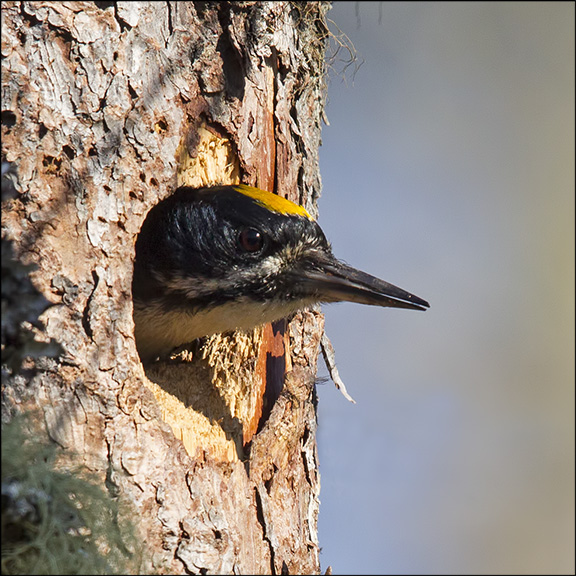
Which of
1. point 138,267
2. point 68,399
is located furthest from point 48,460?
point 138,267

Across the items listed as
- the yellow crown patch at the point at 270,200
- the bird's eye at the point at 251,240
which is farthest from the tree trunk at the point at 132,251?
the bird's eye at the point at 251,240

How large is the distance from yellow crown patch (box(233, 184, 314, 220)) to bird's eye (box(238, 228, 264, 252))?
0.11 meters

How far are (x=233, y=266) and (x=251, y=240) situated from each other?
0.41 ft

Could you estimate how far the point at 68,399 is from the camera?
88.4 inches

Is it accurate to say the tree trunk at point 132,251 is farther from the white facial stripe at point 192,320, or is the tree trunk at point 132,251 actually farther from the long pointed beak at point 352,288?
the long pointed beak at point 352,288

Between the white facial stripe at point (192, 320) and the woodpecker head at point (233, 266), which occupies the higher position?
the woodpecker head at point (233, 266)

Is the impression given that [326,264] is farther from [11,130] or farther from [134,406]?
[11,130]

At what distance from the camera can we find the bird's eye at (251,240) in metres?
3.10

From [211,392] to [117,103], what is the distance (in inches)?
47.3

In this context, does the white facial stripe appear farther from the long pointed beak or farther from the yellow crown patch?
the yellow crown patch

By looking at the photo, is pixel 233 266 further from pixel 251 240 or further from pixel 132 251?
pixel 132 251

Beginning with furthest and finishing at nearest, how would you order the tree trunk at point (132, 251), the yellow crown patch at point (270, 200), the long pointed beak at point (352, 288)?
the yellow crown patch at point (270, 200) < the long pointed beak at point (352, 288) < the tree trunk at point (132, 251)

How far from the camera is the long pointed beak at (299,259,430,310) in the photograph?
9.70 ft

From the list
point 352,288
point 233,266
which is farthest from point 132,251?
point 352,288
